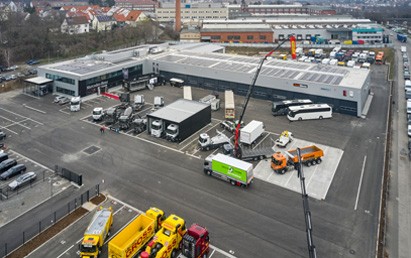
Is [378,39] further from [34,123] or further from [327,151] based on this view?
[34,123]

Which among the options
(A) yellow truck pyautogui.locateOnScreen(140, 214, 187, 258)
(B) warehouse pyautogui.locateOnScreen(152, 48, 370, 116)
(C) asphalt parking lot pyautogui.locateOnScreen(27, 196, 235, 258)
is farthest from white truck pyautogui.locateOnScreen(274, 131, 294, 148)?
(A) yellow truck pyautogui.locateOnScreen(140, 214, 187, 258)

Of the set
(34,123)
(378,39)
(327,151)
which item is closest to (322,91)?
(327,151)

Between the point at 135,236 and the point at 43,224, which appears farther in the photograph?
the point at 43,224

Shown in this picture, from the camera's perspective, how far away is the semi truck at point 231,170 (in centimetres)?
2580

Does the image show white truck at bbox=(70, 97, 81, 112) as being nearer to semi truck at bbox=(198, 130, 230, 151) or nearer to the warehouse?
the warehouse

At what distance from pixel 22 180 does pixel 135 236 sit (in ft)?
41.7

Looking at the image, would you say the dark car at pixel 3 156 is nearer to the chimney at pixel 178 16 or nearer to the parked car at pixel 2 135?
the parked car at pixel 2 135

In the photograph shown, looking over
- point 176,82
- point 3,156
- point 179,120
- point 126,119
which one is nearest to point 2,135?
point 3,156

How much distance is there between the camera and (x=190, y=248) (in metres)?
18.7

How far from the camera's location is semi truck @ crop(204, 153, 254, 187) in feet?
84.6

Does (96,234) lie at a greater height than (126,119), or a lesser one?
lesser

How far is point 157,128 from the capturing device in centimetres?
3500

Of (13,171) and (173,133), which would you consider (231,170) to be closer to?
(173,133)

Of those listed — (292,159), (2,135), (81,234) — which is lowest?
(81,234)
